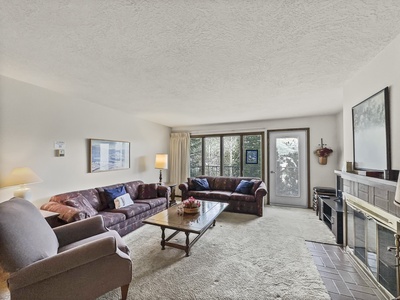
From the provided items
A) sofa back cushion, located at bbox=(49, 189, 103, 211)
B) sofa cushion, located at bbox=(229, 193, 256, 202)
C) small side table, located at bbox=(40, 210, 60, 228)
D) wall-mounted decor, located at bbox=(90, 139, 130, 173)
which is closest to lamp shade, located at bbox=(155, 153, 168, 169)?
wall-mounted decor, located at bbox=(90, 139, 130, 173)

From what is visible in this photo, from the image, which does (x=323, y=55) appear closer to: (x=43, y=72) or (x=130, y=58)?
(x=130, y=58)

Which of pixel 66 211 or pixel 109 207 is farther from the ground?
pixel 66 211

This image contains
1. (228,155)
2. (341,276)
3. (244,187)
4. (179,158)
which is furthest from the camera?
(179,158)

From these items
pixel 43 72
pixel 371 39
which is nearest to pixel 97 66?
pixel 43 72

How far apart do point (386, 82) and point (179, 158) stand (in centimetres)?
511

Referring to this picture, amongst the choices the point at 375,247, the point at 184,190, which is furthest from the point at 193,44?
the point at 184,190

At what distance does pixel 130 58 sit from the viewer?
6.40 ft

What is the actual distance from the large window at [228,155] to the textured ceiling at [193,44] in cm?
254

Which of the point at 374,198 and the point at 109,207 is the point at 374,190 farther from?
the point at 109,207

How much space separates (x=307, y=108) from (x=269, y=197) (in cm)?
256

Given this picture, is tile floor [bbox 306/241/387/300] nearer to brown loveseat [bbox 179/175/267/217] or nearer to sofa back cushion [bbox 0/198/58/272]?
brown loveseat [bbox 179/175/267/217]

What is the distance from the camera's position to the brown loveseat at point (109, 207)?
2553 millimetres

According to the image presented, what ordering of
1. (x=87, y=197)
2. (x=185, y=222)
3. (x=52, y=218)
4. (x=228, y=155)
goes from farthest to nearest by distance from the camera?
(x=228, y=155)
(x=87, y=197)
(x=185, y=222)
(x=52, y=218)

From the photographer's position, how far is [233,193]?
15.0ft
